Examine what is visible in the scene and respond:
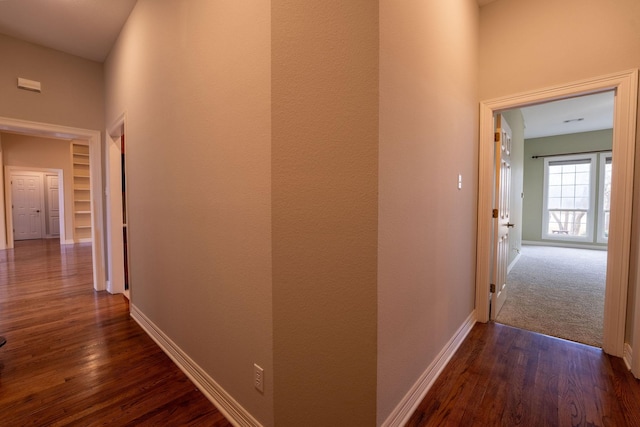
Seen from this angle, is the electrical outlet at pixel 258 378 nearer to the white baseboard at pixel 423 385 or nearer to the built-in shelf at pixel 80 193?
the white baseboard at pixel 423 385

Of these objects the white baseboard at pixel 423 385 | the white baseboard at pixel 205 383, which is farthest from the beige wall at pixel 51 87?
the white baseboard at pixel 423 385

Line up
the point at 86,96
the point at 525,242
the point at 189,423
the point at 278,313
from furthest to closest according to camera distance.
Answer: the point at 525,242, the point at 86,96, the point at 189,423, the point at 278,313

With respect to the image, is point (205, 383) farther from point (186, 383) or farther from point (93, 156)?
point (93, 156)

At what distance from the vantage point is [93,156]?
3.47m

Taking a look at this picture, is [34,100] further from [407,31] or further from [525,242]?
[525,242]

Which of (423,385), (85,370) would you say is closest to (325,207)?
(423,385)

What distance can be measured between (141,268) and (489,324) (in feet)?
10.8

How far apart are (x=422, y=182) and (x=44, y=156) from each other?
10081mm

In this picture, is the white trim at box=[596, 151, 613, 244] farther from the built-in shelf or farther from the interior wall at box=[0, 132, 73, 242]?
the interior wall at box=[0, 132, 73, 242]

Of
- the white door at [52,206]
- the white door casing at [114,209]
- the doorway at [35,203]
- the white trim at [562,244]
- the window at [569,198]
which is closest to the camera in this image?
the white door casing at [114,209]

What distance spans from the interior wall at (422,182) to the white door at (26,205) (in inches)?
446


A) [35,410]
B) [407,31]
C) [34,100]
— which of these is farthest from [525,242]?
[34,100]

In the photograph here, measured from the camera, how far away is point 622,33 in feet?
6.03

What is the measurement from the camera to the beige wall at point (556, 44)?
184 cm
